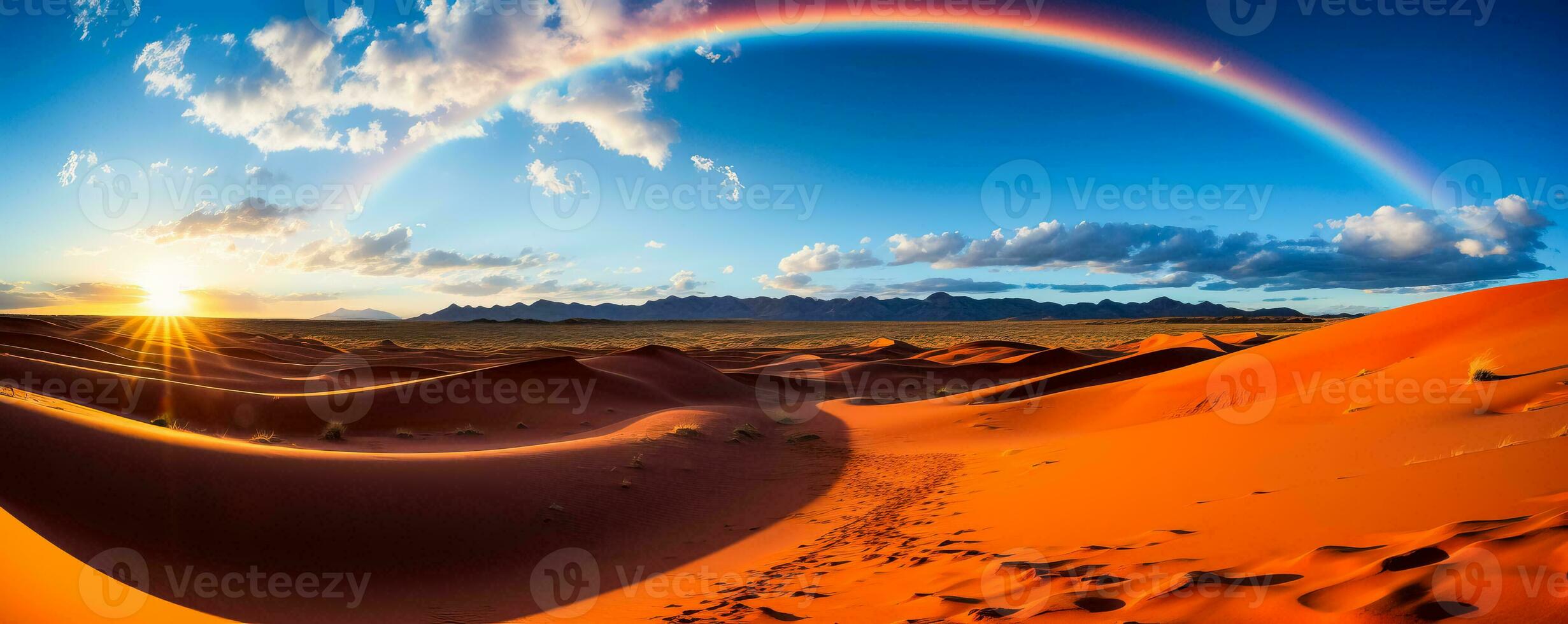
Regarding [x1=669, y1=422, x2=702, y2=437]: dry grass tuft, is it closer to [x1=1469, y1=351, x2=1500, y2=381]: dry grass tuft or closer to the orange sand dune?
the orange sand dune

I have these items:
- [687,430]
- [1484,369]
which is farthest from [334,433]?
[1484,369]

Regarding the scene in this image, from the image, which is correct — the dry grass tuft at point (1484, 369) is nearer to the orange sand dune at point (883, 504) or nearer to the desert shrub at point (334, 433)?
the orange sand dune at point (883, 504)

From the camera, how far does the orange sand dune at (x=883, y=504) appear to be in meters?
3.90

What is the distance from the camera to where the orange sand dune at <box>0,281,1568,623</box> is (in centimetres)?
390

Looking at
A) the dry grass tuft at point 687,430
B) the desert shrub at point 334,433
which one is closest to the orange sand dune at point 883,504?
the dry grass tuft at point 687,430

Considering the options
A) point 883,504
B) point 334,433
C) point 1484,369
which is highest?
point 1484,369

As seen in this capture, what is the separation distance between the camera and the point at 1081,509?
702cm

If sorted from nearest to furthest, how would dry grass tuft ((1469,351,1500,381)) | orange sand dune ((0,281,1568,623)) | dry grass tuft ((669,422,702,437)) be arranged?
orange sand dune ((0,281,1568,623)), dry grass tuft ((1469,351,1500,381)), dry grass tuft ((669,422,702,437))

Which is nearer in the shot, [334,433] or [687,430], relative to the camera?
[334,433]

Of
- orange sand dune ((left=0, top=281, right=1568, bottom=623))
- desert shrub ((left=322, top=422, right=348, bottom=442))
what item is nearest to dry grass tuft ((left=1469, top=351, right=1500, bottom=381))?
orange sand dune ((left=0, top=281, right=1568, bottom=623))

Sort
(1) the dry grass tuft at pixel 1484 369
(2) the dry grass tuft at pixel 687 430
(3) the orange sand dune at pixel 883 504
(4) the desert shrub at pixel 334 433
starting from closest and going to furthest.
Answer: (3) the orange sand dune at pixel 883 504, (1) the dry grass tuft at pixel 1484 369, (4) the desert shrub at pixel 334 433, (2) the dry grass tuft at pixel 687 430

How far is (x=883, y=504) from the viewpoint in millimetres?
10203

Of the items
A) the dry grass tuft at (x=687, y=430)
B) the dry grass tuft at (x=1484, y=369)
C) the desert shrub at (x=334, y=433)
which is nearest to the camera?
the dry grass tuft at (x=1484, y=369)

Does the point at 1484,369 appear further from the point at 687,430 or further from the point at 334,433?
the point at 334,433
